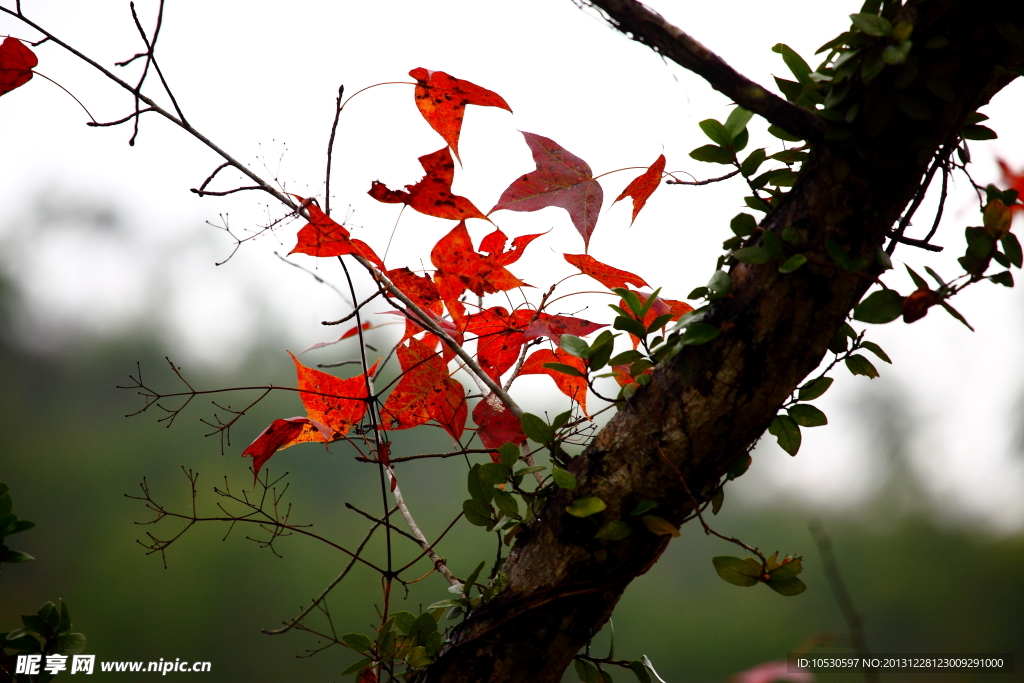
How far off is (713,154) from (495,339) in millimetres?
244

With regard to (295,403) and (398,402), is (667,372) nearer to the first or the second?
(398,402)

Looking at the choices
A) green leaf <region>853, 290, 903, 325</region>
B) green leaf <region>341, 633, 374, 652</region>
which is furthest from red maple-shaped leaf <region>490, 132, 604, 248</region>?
green leaf <region>341, 633, 374, 652</region>

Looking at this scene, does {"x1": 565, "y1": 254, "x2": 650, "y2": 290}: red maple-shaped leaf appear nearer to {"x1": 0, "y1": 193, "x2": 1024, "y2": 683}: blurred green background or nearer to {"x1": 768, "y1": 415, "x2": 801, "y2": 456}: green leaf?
{"x1": 768, "y1": 415, "x2": 801, "y2": 456}: green leaf

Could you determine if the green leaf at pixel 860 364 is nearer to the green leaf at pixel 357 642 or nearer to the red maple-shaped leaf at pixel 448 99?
the red maple-shaped leaf at pixel 448 99

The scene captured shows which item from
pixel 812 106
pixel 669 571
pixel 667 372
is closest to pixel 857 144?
pixel 812 106

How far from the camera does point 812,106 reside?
0.34 metres

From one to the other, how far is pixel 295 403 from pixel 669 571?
61 cm

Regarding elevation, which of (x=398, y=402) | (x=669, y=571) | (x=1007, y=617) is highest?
(x=398, y=402)

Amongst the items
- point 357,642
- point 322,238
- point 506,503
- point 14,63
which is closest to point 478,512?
point 506,503

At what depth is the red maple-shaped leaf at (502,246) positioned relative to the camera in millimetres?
490

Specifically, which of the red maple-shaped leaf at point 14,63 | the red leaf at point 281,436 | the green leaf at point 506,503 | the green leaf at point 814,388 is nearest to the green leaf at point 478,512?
the green leaf at point 506,503

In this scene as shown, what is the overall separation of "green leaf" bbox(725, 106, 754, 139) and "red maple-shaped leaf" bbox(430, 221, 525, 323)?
0.20 metres

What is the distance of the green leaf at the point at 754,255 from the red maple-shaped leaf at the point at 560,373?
180 millimetres

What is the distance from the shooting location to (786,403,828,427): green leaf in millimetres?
384
